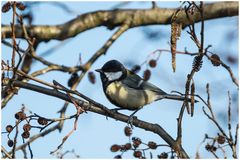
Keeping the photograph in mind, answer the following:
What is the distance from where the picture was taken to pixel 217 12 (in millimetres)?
4383

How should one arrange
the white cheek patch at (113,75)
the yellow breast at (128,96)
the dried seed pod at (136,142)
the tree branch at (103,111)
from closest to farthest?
1. the tree branch at (103,111)
2. the dried seed pod at (136,142)
3. the yellow breast at (128,96)
4. the white cheek patch at (113,75)

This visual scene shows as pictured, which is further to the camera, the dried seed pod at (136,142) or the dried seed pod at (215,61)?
the dried seed pod at (136,142)

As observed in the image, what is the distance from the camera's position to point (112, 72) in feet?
13.6

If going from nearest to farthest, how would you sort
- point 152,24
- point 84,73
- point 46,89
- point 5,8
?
point 46,89 → point 5,8 → point 84,73 → point 152,24

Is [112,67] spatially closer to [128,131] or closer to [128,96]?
[128,96]

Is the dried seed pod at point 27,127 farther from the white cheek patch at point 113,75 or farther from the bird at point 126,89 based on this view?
the white cheek patch at point 113,75

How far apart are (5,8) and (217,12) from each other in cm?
203

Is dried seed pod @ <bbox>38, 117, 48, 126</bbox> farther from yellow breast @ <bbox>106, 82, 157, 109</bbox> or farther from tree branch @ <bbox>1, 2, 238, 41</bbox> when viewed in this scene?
tree branch @ <bbox>1, 2, 238, 41</bbox>

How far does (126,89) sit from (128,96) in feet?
0.28

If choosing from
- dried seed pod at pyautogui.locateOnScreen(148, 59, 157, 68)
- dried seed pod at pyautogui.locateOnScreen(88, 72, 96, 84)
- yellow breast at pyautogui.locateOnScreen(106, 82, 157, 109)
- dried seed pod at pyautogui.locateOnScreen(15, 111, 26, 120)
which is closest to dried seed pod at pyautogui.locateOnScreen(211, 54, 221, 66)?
dried seed pod at pyautogui.locateOnScreen(15, 111, 26, 120)

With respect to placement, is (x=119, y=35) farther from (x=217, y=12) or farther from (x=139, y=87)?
(x=217, y=12)

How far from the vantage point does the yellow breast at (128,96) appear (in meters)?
3.94

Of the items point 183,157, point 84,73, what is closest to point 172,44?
point 183,157

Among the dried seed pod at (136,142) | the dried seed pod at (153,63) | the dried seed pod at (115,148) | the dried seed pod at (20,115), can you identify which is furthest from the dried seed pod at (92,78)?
the dried seed pod at (20,115)
